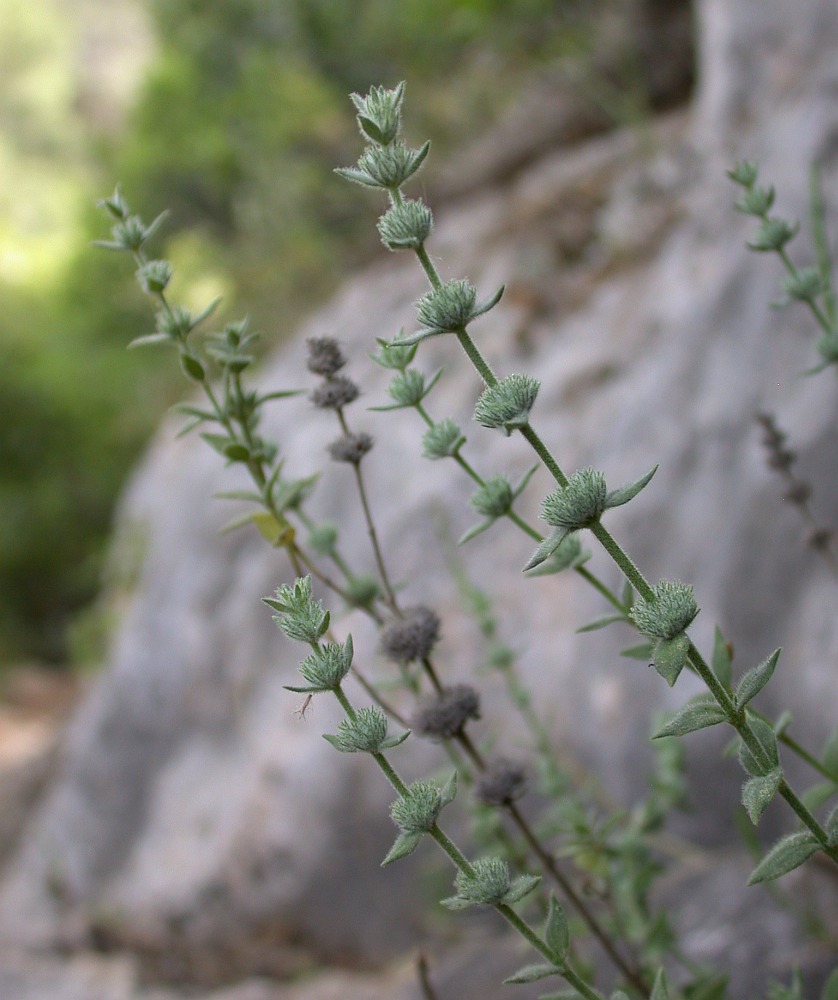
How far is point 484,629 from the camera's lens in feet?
3.32

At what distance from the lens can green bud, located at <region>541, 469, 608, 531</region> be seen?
19.9 inches

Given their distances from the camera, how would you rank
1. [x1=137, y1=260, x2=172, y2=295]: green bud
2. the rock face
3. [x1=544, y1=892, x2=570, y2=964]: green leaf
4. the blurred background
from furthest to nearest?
the blurred background → the rock face → [x1=137, y1=260, x2=172, y2=295]: green bud → [x1=544, y1=892, x2=570, y2=964]: green leaf

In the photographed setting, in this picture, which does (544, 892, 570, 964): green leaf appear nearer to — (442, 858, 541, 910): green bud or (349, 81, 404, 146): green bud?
(442, 858, 541, 910): green bud

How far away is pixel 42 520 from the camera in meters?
5.62

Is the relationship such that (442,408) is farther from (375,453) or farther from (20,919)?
(20,919)

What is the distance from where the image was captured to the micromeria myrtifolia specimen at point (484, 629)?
1.67ft

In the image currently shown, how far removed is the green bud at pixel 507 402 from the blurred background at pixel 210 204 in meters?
2.48

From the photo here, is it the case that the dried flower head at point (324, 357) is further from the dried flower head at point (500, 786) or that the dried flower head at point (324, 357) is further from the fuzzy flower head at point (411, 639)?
the dried flower head at point (500, 786)

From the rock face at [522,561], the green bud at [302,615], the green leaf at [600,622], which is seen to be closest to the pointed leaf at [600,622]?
the green leaf at [600,622]

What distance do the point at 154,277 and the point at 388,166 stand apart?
25 cm

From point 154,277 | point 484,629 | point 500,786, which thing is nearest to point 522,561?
point 484,629

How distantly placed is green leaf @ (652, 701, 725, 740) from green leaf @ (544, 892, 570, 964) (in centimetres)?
15

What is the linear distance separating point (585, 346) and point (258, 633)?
1043 mm

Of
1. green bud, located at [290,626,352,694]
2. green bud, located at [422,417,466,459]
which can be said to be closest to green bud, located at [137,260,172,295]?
green bud, located at [422,417,466,459]
